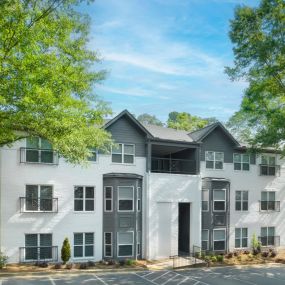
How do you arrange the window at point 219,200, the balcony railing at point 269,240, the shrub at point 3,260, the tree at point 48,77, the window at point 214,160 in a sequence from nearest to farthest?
the tree at point 48,77, the shrub at point 3,260, the window at point 219,200, the window at point 214,160, the balcony railing at point 269,240

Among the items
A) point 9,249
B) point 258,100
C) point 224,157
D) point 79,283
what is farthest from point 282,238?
point 9,249

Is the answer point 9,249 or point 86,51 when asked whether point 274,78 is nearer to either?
point 86,51

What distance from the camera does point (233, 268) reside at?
28594 mm

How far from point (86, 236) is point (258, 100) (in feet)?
58.2

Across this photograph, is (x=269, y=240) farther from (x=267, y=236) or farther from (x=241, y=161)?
(x=241, y=161)

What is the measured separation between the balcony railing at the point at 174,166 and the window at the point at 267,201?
847cm

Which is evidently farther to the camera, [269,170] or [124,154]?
[269,170]

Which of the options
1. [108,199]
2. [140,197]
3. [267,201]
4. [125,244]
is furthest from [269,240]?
[108,199]

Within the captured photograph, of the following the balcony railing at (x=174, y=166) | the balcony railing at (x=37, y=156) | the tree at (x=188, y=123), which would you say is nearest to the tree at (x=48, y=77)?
the balcony railing at (x=37, y=156)

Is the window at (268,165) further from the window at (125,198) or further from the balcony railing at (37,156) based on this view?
the balcony railing at (37,156)

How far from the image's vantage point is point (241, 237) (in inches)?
1369

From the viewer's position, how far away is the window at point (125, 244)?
2952cm

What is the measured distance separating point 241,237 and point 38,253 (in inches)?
742

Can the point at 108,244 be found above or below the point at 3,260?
above
